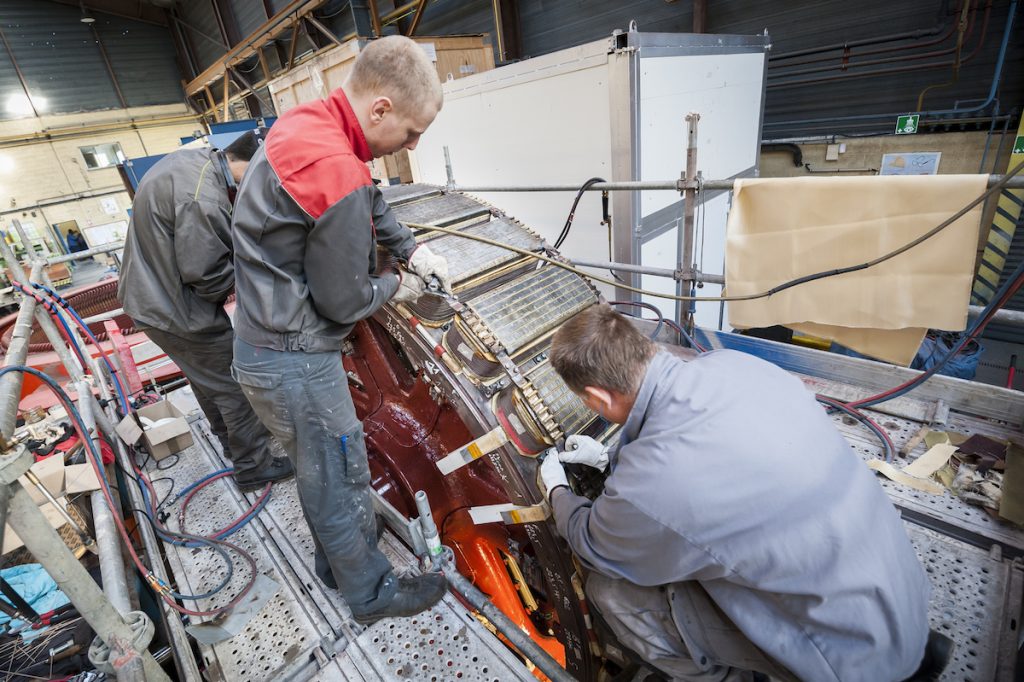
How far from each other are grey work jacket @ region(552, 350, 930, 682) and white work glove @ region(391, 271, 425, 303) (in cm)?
108

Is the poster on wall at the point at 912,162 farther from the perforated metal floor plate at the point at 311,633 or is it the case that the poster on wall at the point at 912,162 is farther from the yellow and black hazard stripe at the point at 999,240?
the perforated metal floor plate at the point at 311,633

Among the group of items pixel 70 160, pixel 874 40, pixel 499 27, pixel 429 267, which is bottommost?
pixel 429 267

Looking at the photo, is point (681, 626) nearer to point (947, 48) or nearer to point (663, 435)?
point (663, 435)

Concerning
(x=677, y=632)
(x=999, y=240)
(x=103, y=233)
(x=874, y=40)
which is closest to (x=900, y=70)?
(x=874, y=40)

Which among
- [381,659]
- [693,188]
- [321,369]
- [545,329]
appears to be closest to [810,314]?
[693,188]

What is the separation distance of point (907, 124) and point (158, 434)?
6920 millimetres

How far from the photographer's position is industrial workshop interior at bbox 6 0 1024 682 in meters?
1.24

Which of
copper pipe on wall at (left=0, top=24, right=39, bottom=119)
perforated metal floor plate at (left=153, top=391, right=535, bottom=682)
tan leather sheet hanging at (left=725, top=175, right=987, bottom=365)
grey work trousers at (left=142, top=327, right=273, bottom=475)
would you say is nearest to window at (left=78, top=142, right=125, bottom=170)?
copper pipe on wall at (left=0, top=24, right=39, bottom=119)

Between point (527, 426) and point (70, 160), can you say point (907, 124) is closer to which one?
point (527, 426)

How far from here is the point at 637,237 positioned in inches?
133

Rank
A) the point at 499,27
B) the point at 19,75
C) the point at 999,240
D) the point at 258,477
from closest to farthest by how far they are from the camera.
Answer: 1. the point at 258,477
2. the point at 999,240
3. the point at 499,27
4. the point at 19,75

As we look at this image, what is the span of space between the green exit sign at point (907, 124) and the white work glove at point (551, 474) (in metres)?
5.44

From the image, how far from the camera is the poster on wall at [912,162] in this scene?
4.77 meters

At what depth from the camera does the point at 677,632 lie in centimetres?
147
